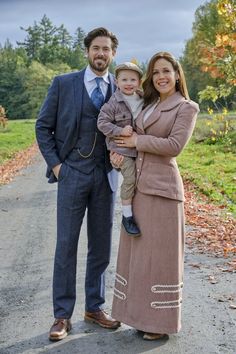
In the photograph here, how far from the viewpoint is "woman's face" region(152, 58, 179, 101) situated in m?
4.42

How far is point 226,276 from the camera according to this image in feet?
20.9

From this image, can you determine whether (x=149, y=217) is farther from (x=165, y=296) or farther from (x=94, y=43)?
(x=94, y=43)

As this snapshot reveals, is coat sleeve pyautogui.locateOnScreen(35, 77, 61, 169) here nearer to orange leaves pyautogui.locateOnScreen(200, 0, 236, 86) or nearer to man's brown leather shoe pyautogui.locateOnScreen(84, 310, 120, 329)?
man's brown leather shoe pyautogui.locateOnScreen(84, 310, 120, 329)

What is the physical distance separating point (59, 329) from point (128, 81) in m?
2.05

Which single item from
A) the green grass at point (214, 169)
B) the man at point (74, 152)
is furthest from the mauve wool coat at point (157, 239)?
the green grass at point (214, 169)

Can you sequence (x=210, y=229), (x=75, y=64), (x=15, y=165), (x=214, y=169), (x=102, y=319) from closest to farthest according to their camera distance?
(x=102, y=319) < (x=210, y=229) < (x=214, y=169) < (x=15, y=165) < (x=75, y=64)

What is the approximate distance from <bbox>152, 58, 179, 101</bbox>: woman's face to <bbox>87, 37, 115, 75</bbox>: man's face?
0.45 m

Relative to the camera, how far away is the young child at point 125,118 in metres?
4.48

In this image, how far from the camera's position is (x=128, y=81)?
4.48 m

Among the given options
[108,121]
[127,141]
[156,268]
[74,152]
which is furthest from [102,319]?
[108,121]

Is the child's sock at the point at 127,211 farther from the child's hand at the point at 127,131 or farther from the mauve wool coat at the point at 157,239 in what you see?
the child's hand at the point at 127,131

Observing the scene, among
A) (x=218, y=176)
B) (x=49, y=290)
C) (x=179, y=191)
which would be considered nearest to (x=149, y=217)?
(x=179, y=191)

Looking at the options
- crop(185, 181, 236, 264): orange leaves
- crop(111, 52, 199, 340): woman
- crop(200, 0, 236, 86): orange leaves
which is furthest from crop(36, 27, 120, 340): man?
crop(200, 0, 236, 86): orange leaves

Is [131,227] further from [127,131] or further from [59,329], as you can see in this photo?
[59,329]
